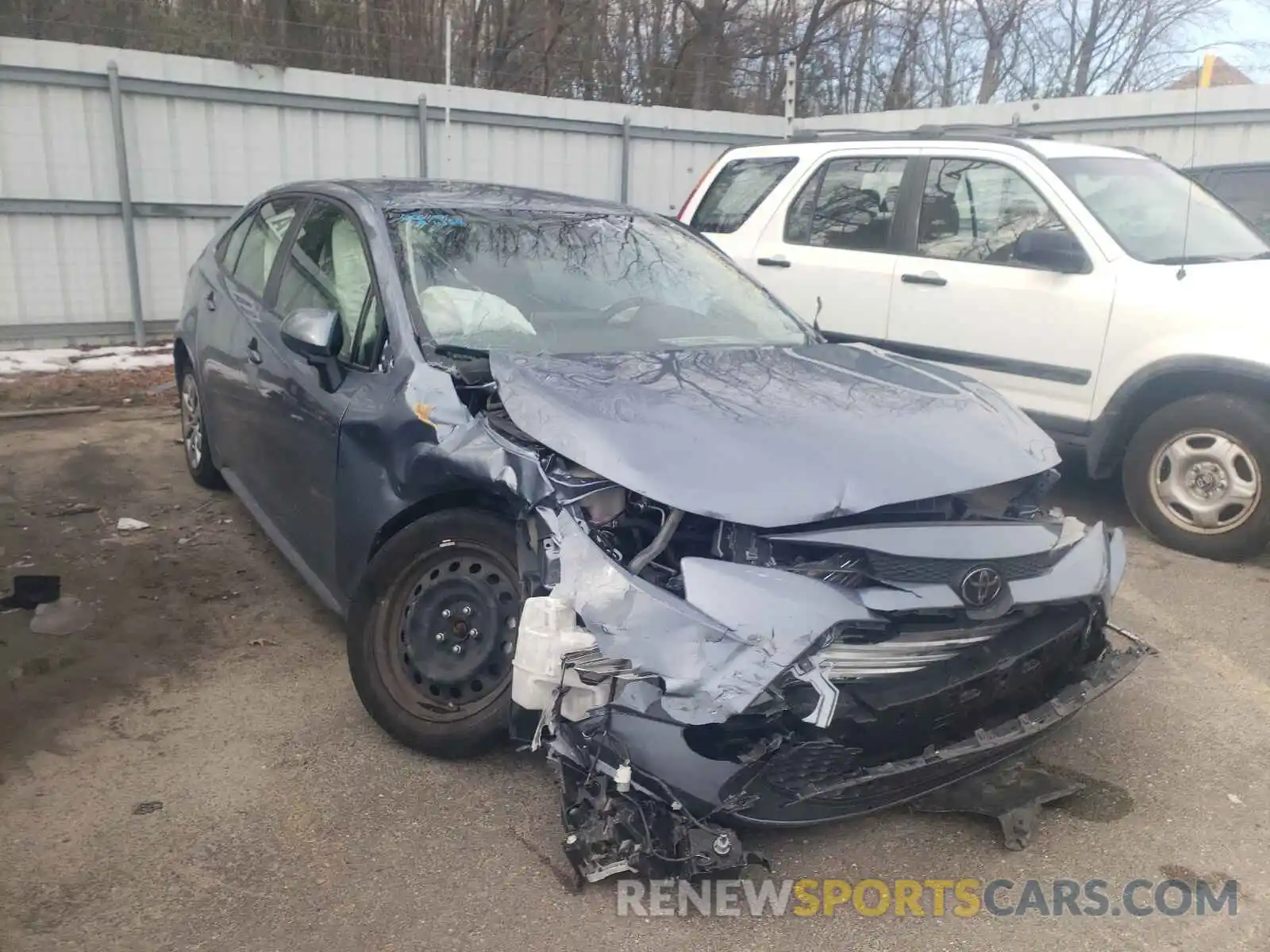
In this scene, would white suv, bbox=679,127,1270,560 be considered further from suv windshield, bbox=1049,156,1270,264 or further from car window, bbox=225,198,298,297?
car window, bbox=225,198,298,297

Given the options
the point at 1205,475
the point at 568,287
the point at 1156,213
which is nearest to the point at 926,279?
the point at 1156,213

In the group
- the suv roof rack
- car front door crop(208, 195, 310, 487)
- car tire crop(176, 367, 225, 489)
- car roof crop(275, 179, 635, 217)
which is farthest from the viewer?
the suv roof rack

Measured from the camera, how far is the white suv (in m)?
4.90

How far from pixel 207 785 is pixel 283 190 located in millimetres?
2945

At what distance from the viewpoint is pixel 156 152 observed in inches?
365

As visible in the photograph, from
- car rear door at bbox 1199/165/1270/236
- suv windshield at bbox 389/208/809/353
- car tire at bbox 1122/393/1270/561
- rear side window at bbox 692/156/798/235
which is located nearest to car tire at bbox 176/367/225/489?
suv windshield at bbox 389/208/809/353

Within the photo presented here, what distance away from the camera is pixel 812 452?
2.75 meters

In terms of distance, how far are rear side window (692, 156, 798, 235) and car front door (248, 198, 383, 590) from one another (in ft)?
11.0

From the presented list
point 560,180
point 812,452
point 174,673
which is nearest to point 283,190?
point 174,673

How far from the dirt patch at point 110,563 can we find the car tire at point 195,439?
91 mm

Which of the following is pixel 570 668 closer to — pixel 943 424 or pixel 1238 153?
pixel 943 424

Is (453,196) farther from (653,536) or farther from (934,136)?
(934,136)

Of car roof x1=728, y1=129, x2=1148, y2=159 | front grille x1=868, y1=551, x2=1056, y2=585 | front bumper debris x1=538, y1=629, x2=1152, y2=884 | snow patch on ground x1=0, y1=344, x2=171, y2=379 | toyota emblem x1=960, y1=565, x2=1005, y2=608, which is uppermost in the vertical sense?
car roof x1=728, y1=129, x2=1148, y2=159

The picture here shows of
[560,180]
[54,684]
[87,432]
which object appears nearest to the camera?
[54,684]
